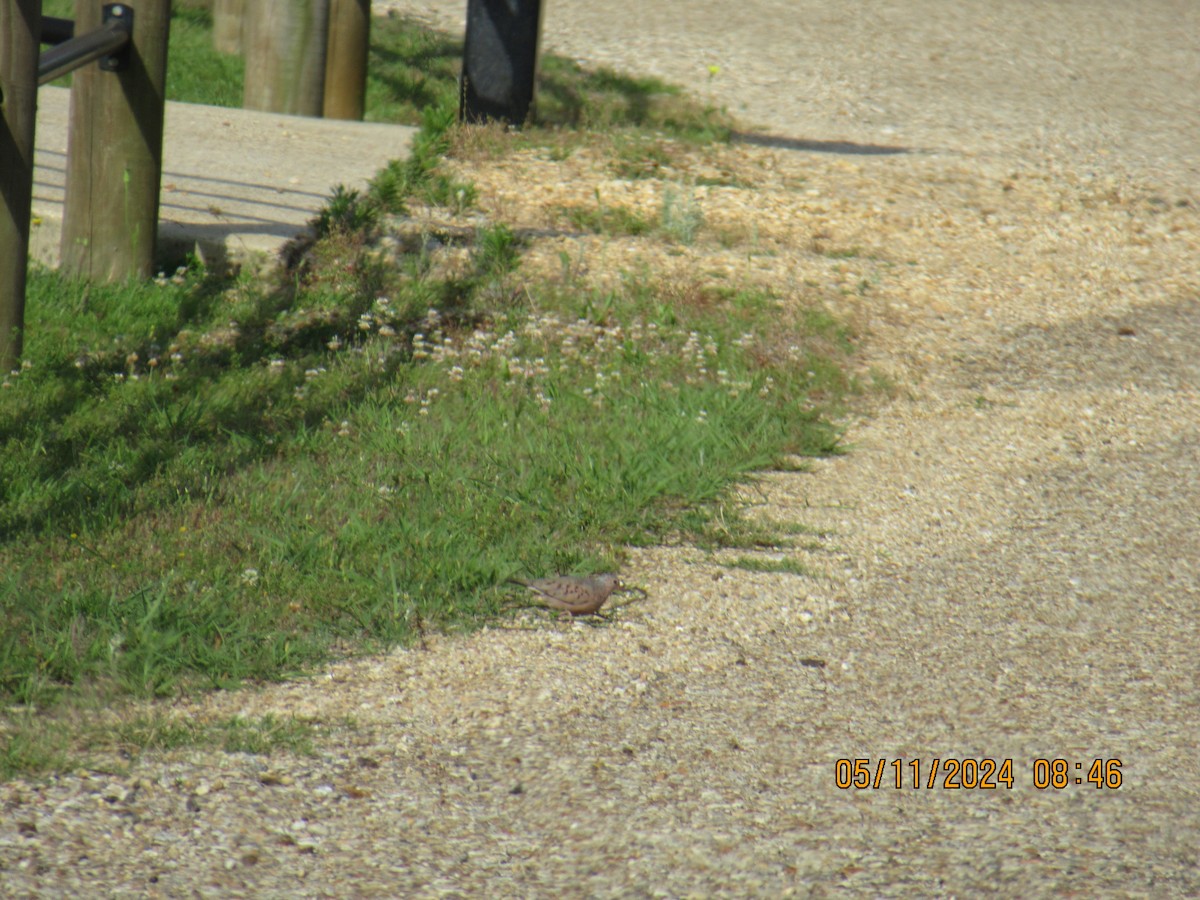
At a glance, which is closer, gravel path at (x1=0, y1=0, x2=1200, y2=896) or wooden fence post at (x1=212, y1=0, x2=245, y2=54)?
gravel path at (x1=0, y1=0, x2=1200, y2=896)

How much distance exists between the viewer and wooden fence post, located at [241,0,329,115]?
857 centimetres

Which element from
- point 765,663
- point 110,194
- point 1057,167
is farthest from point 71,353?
point 1057,167

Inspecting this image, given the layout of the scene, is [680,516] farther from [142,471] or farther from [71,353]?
[71,353]

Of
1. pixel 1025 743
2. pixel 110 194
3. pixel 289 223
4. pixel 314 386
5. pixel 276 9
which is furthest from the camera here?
pixel 276 9

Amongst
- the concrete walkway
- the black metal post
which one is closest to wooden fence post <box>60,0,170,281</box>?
the concrete walkway

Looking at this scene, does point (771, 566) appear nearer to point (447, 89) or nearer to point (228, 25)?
point (447, 89)

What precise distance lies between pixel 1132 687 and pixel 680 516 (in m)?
1.47

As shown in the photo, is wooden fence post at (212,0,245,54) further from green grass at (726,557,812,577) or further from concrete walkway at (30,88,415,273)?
green grass at (726,557,812,577)

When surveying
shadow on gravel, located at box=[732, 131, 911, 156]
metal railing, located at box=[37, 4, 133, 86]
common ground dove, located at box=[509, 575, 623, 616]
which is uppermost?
shadow on gravel, located at box=[732, 131, 911, 156]

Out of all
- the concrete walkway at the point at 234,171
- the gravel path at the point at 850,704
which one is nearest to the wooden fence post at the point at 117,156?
the concrete walkway at the point at 234,171

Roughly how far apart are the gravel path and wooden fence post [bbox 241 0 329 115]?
3540mm

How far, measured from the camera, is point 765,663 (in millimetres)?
3588
